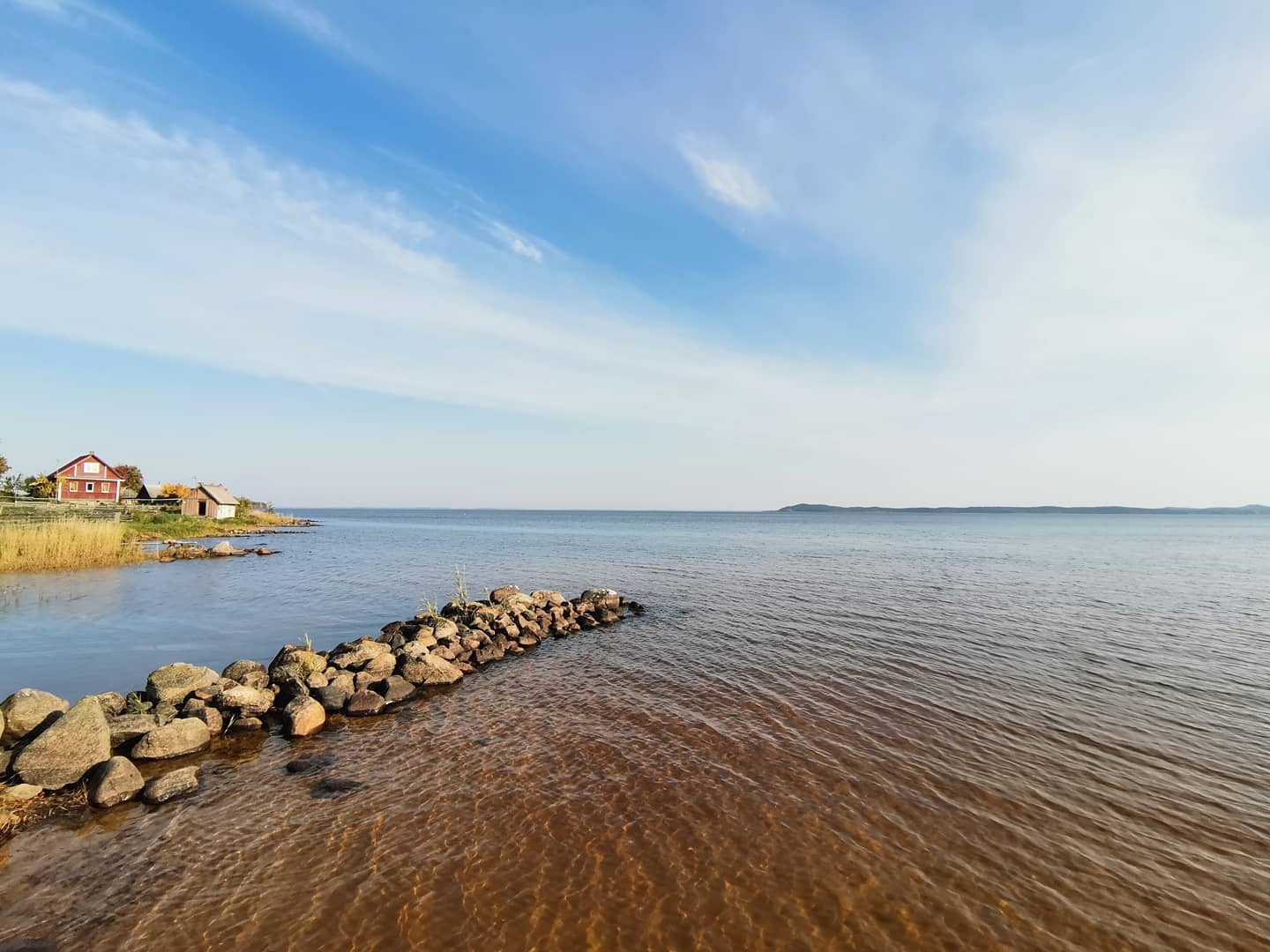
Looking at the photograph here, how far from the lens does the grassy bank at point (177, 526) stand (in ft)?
185

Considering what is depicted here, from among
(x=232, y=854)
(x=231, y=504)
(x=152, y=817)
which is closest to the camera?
(x=232, y=854)

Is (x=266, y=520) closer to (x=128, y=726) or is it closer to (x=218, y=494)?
(x=218, y=494)

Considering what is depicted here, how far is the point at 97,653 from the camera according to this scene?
17.8 metres

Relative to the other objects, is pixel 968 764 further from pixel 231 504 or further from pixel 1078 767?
pixel 231 504

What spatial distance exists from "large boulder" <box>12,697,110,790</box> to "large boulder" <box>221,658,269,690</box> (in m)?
3.62

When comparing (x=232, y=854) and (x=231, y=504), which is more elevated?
(x=231, y=504)

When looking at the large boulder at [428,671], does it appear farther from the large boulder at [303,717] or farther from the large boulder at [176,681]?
the large boulder at [176,681]

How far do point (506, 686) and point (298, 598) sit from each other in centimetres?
1852

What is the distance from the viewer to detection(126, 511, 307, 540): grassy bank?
2215 inches

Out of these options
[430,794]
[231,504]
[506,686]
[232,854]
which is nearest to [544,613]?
[506,686]

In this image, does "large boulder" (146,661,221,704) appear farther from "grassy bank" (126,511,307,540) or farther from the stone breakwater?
"grassy bank" (126,511,307,540)

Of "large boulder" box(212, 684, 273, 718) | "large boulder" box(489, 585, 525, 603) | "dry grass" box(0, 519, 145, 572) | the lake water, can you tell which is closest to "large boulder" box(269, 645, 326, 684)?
"large boulder" box(212, 684, 273, 718)

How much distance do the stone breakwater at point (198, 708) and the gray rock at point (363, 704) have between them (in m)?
0.02

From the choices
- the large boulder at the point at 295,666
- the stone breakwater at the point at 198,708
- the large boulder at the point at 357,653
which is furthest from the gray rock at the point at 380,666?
the large boulder at the point at 295,666
